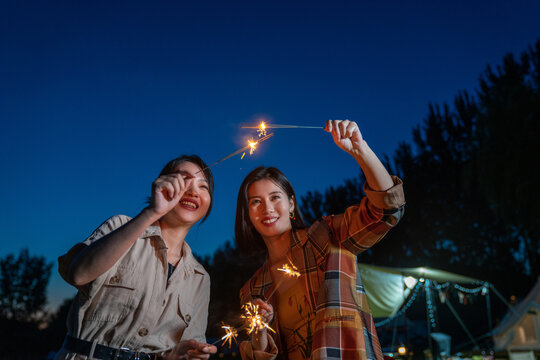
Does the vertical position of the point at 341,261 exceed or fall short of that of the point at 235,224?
it falls short

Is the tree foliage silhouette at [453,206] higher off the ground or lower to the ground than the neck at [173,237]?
higher

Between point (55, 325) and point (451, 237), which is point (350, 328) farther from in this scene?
point (55, 325)

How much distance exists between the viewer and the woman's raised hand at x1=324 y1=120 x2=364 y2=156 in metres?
2.03

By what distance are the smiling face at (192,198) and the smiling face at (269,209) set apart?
501mm

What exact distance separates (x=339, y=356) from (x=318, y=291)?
49 cm

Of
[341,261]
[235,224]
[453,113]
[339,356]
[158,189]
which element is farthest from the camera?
[453,113]

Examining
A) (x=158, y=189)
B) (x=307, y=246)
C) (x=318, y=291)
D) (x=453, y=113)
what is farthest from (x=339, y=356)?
(x=453, y=113)

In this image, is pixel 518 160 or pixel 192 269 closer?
pixel 192 269

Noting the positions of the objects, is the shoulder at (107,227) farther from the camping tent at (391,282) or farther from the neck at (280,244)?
the camping tent at (391,282)

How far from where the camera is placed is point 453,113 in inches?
809

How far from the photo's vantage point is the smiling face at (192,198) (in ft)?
7.70

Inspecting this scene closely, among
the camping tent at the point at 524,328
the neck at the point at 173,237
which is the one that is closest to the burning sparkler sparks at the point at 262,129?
the neck at the point at 173,237

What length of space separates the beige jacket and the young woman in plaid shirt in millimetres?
488

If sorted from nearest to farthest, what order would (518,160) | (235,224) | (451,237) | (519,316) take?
(235,224), (519,316), (518,160), (451,237)
